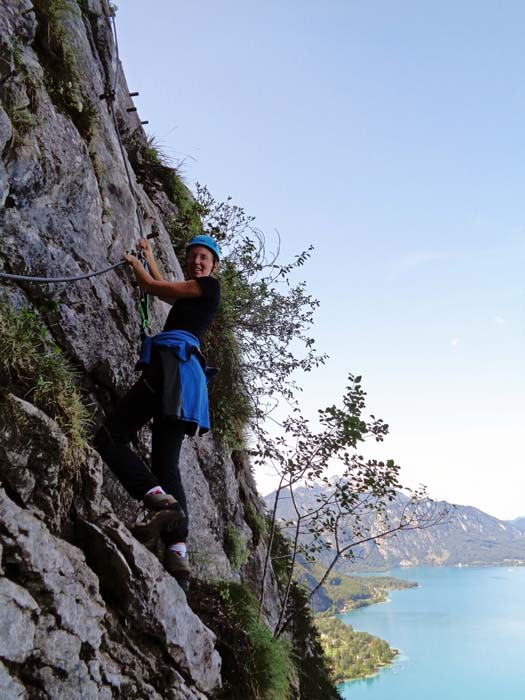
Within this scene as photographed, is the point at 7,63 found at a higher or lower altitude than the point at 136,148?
lower

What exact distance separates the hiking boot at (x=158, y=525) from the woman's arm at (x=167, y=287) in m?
1.79

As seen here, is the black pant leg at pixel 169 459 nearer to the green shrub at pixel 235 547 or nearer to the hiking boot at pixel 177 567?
the hiking boot at pixel 177 567

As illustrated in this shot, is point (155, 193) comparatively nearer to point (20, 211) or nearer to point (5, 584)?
point (20, 211)

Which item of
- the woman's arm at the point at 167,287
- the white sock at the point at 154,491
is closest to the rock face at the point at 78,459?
the white sock at the point at 154,491

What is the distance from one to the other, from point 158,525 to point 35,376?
142cm

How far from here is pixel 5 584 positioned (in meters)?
2.46

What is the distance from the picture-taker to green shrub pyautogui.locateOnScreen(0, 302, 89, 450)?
10.6 ft

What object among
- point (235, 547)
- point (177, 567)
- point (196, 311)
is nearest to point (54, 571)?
point (177, 567)

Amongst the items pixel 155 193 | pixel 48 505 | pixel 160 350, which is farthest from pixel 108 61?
pixel 48 505

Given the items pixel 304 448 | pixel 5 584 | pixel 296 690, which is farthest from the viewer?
pixel 304 448

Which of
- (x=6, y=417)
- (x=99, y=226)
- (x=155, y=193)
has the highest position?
(x=155, y=193)

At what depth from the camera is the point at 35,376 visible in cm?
335

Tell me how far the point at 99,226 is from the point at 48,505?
2.95 metres

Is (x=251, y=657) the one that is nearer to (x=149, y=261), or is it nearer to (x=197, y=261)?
(x=197, y=261)
